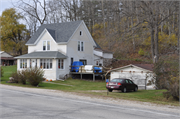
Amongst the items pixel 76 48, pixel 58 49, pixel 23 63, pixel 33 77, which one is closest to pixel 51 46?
pixel 58 49

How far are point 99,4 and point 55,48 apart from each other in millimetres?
41112

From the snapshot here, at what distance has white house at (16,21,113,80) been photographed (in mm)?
31000

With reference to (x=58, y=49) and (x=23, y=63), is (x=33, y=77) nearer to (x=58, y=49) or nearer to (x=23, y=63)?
(x=58, y=49)

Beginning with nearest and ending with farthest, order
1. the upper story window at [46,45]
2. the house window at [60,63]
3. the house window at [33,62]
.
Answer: the house window at [60,63]
the house window at [33,62]
the upper story window at [46,45]

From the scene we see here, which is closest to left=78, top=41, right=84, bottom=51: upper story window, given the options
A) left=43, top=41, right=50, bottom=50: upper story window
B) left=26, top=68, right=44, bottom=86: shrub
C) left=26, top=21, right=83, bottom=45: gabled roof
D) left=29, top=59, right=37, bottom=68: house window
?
left=26, top=21, right=83, bottom=45: gabled roof

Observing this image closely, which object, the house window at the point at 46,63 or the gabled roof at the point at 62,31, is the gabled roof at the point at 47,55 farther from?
the gabled roof at the point at 62,31

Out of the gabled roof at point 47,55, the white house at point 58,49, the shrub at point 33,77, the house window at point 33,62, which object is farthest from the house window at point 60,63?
the shrub at point 33,77

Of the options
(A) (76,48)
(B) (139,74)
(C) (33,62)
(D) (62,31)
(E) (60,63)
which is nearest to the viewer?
(B) (139,74)

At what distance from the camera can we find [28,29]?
63.8 metres

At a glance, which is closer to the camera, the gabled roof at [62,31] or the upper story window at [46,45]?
the gabled roof at [62,31]

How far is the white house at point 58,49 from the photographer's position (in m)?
31.0

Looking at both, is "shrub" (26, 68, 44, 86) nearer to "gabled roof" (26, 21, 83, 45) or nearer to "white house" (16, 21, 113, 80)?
"white house" (16, 21, 113, 80)

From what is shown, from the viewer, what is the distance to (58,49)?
32.8m

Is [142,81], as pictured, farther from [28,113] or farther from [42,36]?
[42,36]
